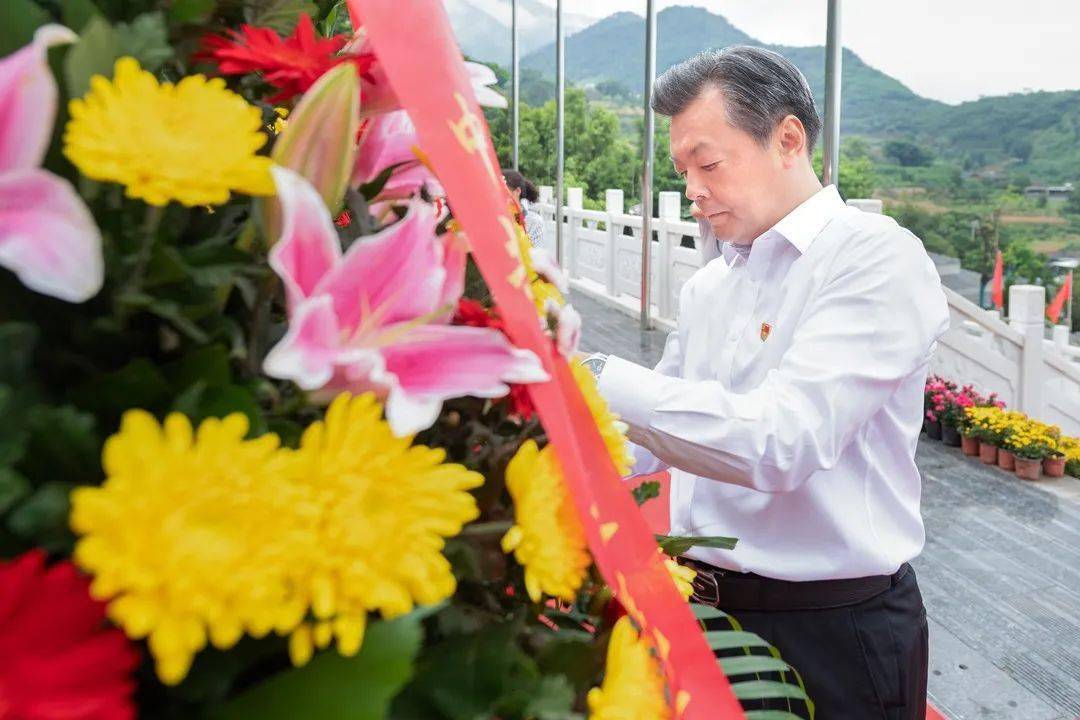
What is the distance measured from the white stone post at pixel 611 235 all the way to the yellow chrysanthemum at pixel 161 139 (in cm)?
1025

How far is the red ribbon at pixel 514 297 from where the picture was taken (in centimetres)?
35

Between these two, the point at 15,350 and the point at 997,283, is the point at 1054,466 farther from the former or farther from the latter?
the point at 997,283

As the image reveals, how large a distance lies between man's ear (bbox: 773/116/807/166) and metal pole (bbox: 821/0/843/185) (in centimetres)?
345

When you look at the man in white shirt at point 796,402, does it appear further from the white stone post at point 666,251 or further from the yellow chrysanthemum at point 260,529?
the white stone post at point 666,251

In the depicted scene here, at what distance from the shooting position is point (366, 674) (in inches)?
10.7

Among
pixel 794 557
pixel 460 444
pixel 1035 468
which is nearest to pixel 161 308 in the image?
pixel 460 444

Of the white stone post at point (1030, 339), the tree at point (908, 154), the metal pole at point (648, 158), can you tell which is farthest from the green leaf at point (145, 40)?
the tree at point (908, 154)

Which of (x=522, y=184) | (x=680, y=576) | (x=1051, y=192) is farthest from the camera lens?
(x=1051, y=192)

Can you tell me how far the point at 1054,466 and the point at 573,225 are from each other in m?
7.59

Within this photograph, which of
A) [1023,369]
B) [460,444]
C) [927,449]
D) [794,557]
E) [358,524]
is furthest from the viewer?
[1023,369]

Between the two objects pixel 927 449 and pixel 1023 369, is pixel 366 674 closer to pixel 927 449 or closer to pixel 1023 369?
pixel 927 449

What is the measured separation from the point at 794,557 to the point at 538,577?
38.5 inches

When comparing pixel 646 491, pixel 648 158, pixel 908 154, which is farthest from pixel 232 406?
pixel 908 154

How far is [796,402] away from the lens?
1099 mm
